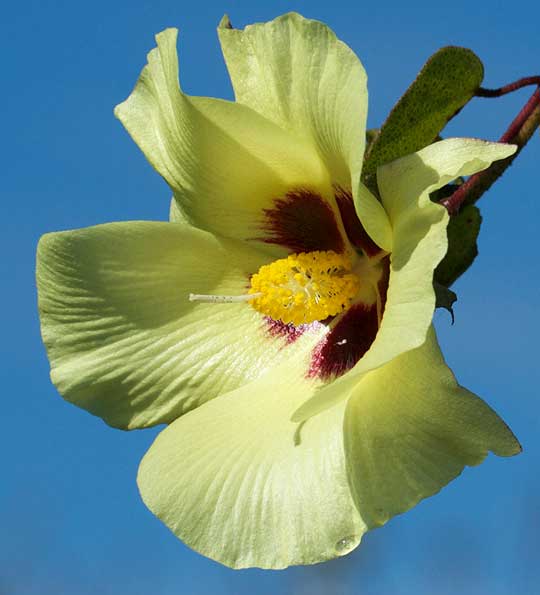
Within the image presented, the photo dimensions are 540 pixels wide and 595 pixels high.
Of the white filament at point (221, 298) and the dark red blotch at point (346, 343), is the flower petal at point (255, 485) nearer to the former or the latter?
the dark red blotch at point (346, 343)

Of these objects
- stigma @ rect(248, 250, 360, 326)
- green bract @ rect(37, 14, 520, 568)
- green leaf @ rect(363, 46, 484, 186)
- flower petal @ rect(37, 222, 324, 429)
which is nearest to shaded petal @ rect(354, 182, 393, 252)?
green bract @ rect(37, 14, 520, 568)

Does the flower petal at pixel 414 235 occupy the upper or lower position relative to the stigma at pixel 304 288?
upper

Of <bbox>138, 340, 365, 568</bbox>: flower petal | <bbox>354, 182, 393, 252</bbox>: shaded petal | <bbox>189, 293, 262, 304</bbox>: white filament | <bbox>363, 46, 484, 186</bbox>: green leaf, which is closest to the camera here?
<bbox>354, 182, 393, 252</bbox>: shaded petal

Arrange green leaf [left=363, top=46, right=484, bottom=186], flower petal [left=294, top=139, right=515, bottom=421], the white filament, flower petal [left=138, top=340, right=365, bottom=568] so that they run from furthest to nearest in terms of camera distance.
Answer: the white filament < green leaf [left=363, top=46, right=484, bottom=186] < flower petal [left=138, top=340, right=365, bottom=568] < flower petal [left=294, top=139, right=515, bottom=421]

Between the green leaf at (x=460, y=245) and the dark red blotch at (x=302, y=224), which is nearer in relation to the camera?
the green leaf at (x=460, y=245)

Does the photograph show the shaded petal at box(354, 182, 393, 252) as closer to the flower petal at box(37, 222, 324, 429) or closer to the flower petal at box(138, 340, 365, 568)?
the flower petal at box(138, 340, 365, 568)

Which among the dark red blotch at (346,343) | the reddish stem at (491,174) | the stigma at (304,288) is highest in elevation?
the reddish stem at (491,174)

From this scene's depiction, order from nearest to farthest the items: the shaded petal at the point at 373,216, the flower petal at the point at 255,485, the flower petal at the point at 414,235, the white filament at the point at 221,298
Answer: the flower petal at the point at 414,235
the shaded petal at the point at 373,216
the flower petal at the point at 255,485
the white filament at the point at 221,298

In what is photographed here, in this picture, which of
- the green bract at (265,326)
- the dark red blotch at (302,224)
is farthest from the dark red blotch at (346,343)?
the dark red blotch at (302,224)
